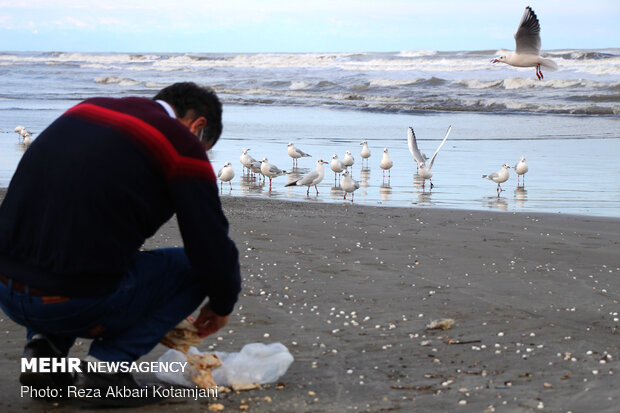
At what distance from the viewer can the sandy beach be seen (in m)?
3.17

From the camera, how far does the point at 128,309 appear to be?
113 inches

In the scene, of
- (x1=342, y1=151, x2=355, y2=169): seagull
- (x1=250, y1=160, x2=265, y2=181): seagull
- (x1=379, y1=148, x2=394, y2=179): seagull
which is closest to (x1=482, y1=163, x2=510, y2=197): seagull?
(x1=379, y1=148, x2=394, y2=179): seagull

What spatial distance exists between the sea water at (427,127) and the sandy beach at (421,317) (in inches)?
104

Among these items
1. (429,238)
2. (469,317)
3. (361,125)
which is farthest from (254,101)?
(469,317)

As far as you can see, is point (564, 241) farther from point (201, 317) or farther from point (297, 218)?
point (201, 317)

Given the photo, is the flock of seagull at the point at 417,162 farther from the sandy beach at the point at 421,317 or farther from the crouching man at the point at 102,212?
the crouching man at the point at 102,212

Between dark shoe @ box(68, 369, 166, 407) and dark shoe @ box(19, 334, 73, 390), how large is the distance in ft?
0.33

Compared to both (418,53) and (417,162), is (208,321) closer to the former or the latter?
(417,162)

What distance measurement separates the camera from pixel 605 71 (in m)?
36.2

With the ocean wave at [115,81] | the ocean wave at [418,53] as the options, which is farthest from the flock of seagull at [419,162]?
the ocean wave at [418,53]

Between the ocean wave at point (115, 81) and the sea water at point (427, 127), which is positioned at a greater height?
the ocean wave at point (115, 81)

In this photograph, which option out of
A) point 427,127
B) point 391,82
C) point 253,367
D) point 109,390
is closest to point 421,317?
point 253,367

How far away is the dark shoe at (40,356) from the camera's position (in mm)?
2916

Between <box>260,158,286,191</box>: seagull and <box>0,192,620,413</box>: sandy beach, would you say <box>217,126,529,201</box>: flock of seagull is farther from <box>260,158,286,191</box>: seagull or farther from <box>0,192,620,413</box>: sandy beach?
<box>0,192,620,413</box>: sandy beach
